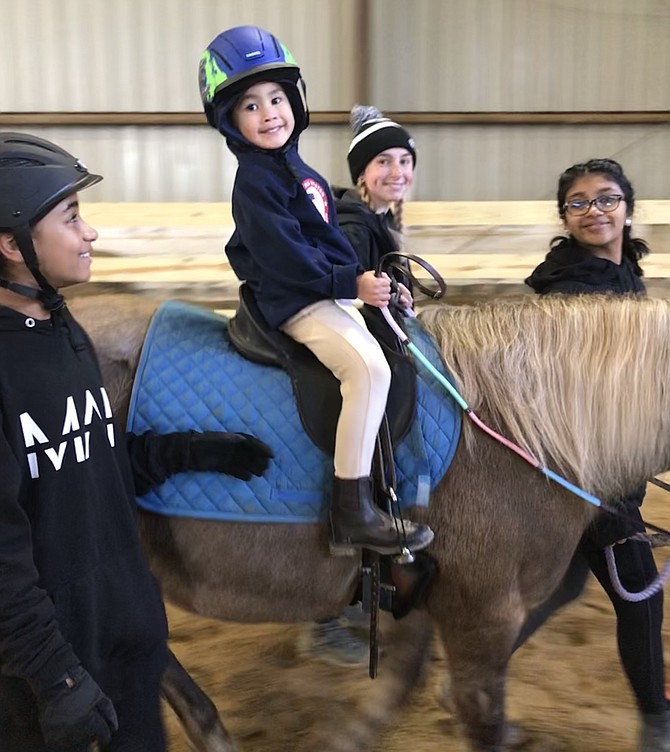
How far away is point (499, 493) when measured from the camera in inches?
59.5

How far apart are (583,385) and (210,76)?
3.21 feet

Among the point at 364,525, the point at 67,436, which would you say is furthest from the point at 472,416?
the point at 67,436

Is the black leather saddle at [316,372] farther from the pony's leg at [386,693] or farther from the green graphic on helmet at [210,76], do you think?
the pony's leg at [386,693]

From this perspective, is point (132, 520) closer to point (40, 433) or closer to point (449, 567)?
point (40, 433)

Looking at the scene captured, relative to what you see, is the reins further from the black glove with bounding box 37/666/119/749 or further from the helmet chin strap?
the black glove with bounding box 37/666/119/749

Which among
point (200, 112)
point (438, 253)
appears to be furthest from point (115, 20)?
point (438, 253)

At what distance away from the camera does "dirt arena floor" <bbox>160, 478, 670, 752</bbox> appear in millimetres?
2012

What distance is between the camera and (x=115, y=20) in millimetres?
5434

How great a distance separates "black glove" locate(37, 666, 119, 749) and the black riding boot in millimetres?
518

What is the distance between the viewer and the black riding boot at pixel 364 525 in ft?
4.61

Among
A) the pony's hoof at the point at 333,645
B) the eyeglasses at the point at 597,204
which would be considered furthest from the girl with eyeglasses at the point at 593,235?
the pony's hoof at the point at 333,645

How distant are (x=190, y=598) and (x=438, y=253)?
3.28m

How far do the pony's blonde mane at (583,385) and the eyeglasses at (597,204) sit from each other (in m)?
0.30

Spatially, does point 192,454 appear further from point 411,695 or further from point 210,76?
point 411,695
